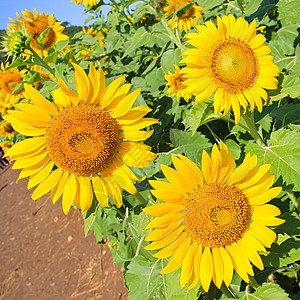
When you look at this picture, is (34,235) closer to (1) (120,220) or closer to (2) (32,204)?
(2) (32,204)

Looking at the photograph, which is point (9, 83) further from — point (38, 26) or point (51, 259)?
point (51, 259)

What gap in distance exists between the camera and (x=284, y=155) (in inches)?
70.4

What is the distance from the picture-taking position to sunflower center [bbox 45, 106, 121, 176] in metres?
1.53

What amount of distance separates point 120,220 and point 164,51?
2.02 m

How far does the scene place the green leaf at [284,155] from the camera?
1.73 metres

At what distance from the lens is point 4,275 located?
18.6ft

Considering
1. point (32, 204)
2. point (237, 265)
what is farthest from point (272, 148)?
point (32, 204)

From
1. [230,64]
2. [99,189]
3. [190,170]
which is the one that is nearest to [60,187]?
[99,189]

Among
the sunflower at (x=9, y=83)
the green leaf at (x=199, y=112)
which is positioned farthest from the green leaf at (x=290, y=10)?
the sunflower at (x=9, y=83)

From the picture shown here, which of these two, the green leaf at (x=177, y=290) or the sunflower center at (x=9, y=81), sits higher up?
the sunflower center at (x=9, y=81)

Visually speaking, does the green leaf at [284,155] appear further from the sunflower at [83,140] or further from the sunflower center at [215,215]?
the sunflower at [83,140]

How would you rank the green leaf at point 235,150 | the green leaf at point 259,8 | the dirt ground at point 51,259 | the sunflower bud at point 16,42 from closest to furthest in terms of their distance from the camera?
the green leaf at point 235,150 → the sunflower bud at point 16,42 → the green leaf at point 259,8 → the dirt ground at point 51,259

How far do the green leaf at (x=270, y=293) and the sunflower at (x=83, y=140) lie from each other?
2.95 ft

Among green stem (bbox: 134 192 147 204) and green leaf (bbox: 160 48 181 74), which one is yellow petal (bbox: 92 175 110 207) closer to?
green stem (bbox: 134 192 147 204)
